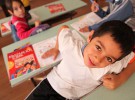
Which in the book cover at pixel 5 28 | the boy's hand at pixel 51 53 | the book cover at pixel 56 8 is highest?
the book cover at pixel 56 8

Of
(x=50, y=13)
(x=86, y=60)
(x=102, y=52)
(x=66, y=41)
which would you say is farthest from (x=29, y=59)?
(x=50, y=13)

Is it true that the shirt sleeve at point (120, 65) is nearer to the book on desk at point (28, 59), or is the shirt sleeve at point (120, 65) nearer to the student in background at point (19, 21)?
the book on desk at point (28, 59)

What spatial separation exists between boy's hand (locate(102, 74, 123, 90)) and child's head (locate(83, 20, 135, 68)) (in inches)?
3.6

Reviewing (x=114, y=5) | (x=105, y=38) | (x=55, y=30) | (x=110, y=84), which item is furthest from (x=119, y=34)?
(x=55, y=30)

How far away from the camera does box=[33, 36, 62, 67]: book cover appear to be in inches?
48.4

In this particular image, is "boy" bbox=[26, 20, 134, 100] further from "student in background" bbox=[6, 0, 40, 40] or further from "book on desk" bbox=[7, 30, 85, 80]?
"student in background" bbox=[6, 0, 40, 40]

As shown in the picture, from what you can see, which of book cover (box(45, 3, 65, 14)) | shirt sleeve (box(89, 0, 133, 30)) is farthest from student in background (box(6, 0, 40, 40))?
shirt sleeve (box(89, 0, 133, 30))

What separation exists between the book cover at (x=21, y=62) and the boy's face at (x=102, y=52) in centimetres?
45

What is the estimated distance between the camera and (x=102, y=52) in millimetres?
878

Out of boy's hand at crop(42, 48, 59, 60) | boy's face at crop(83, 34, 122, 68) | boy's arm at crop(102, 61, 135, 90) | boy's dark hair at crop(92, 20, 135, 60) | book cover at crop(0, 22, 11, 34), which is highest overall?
boy's dark hair at crop(92, 20, 135, 60)

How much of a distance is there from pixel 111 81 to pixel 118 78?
0.19 ft

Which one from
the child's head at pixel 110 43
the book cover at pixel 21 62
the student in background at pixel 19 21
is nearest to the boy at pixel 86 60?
the child's head at pixel 110 43

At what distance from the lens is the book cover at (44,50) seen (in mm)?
1230

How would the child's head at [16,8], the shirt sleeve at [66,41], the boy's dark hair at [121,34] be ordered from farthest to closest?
1. the child's head at [16,8]
2. the shirt sleeve at [66,41]
3. the boy's dark hair at [121,34]
